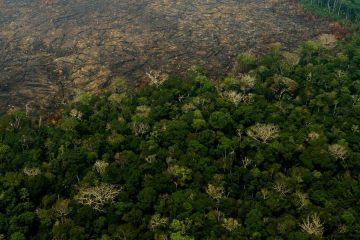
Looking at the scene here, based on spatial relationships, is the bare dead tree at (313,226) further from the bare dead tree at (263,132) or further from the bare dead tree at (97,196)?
the bare dead tree at (97,196)

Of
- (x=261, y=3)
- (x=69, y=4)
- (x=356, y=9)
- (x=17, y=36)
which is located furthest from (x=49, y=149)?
(x=356, y=9)

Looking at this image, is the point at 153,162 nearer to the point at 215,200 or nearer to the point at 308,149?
the point at 215,200

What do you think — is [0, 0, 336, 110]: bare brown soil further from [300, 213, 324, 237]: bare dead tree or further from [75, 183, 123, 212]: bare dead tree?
[300, 213, 324, 237]: bare dead tree

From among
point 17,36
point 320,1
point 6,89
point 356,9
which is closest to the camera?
point 6,89

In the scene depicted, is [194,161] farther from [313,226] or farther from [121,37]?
[121,37]

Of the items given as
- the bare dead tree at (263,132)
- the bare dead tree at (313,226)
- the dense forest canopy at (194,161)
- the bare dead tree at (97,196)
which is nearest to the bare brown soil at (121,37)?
the dense forest canopy at (194,161)

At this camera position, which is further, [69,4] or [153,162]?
[69,4]

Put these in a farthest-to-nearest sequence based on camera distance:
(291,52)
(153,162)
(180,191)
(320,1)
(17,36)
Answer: (320,1) → (17,36) → (291,52) → (153,162) → (180,191)
